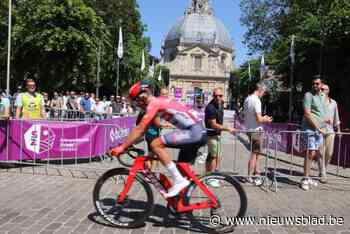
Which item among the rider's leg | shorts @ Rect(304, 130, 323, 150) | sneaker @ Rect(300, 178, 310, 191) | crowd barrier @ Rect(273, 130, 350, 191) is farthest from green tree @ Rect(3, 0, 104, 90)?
the rider's leg

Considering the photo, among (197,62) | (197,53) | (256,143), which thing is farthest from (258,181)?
(197,62)

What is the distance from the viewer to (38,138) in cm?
1089

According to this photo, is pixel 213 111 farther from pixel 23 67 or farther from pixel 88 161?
pixel 23 67

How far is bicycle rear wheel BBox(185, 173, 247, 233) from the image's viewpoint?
237 inches

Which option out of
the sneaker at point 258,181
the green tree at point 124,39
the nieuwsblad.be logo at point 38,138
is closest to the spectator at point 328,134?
the sneaker at point 258,181

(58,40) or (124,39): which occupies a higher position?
(124,39)

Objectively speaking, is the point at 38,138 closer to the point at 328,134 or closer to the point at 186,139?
the point at 186,139

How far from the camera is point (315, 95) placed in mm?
9570

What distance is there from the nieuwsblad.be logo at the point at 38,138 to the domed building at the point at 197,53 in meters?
119

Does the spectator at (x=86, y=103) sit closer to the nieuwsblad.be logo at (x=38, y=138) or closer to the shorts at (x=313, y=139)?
the nieuwsblad.be logo at (x=38, y=138)

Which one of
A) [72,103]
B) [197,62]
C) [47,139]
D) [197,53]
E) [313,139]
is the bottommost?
[47,139]

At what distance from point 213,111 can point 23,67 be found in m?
21.2

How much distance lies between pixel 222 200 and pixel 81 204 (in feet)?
7.84

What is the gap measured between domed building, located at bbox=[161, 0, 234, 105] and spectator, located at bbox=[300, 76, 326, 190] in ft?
395
